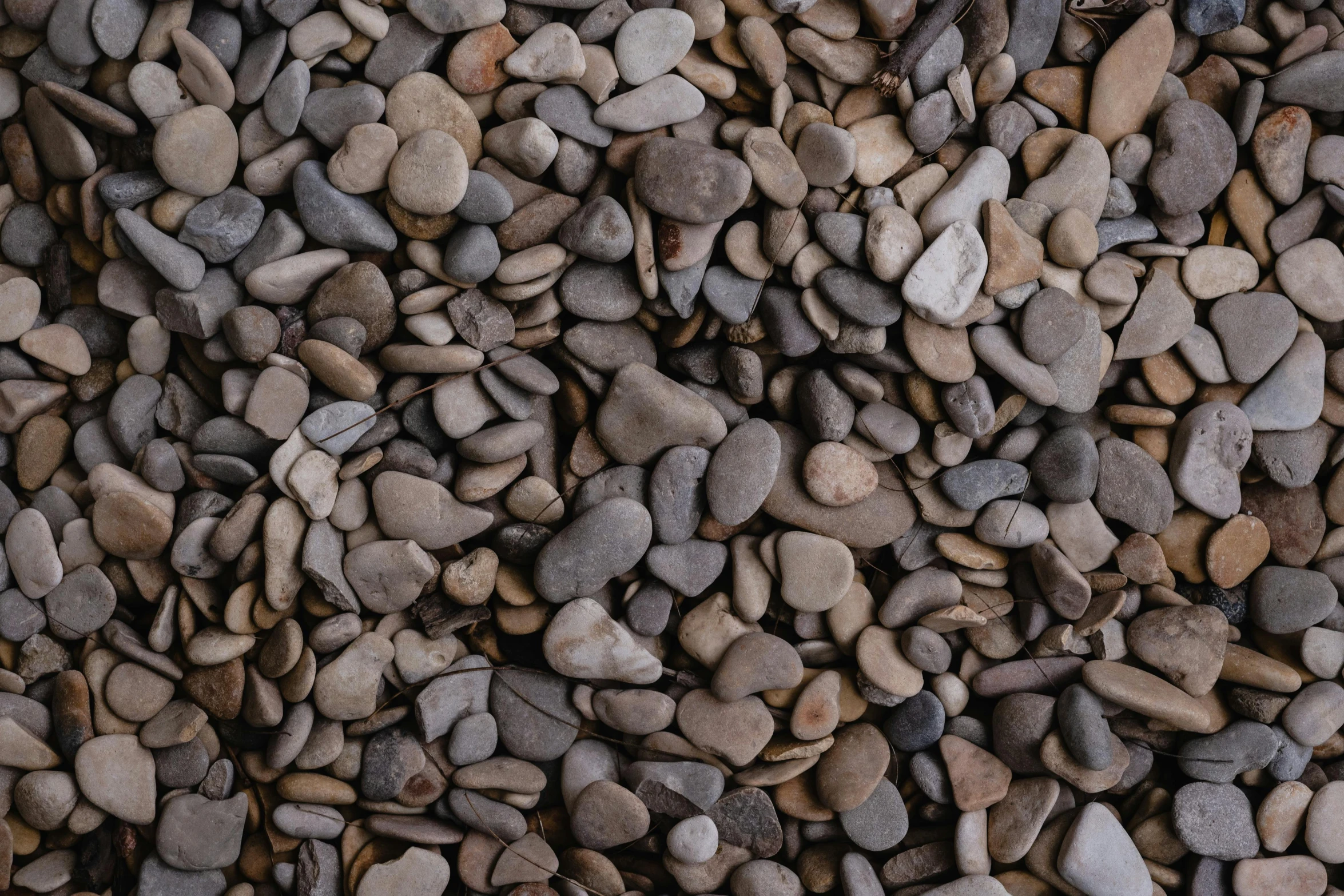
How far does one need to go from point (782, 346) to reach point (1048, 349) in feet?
0.98

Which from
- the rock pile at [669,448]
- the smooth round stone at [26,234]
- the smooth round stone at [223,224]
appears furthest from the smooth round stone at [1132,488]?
the smooth round stone at [26,234]

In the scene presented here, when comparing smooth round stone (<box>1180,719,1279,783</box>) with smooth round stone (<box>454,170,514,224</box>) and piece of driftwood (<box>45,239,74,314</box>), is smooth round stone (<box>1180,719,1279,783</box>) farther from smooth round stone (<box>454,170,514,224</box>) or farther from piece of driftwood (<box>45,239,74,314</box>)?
piece of driftwood (<box>45,239,74,314</box>)

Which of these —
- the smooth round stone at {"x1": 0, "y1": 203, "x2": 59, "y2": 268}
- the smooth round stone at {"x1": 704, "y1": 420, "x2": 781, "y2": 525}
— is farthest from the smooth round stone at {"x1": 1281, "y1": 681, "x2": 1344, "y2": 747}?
the smooth round stone at {"x1": 0, "y1": 203, "x2": 59, "y2": 268}

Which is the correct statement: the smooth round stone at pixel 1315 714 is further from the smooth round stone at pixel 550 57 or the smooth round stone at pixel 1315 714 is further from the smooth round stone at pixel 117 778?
the smooth round stone at pixel 117 778

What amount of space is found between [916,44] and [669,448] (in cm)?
53

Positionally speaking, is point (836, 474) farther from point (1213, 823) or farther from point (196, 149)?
point (196, 149)

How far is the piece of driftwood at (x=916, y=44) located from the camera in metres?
1.08

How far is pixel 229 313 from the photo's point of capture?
106 centimetres

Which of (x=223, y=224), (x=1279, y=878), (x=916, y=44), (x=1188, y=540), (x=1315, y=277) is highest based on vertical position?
(x=916, y=44)

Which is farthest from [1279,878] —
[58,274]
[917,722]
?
[58,274]

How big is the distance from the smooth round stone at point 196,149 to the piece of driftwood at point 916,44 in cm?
74

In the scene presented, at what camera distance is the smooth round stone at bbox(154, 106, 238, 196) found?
1.06 metres

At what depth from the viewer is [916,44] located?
108cm

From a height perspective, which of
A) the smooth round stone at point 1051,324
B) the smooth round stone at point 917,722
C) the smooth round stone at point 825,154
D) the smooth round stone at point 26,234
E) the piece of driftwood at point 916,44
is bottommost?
the smooth round stone at point 917,722
